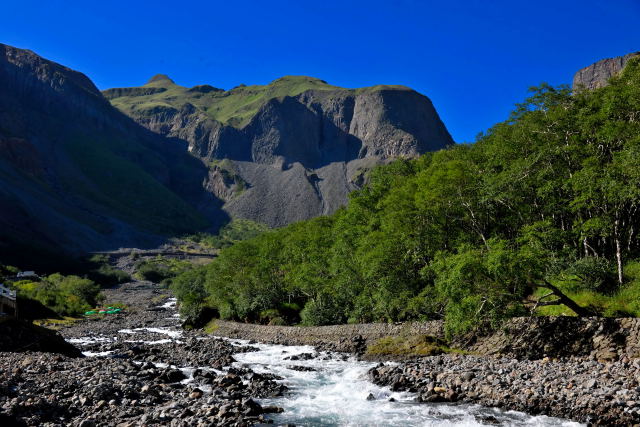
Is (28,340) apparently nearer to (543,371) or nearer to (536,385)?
(536,385)

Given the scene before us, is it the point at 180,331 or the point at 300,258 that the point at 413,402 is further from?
the point at 180,331

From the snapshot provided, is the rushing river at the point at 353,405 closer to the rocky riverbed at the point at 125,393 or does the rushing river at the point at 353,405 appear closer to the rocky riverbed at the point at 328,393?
the rocky riverbed at the point at 328,393

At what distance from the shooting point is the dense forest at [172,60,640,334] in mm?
27297

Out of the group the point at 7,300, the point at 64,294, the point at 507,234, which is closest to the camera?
the point at 507,234

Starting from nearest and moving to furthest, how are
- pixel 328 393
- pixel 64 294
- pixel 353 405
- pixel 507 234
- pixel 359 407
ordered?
pixel 359 407 < pixel 353 405 < pixel 328 393 < pixel 507 234 < pixel 64 294

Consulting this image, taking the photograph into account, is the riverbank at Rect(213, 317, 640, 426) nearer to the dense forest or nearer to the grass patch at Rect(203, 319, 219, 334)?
the dense forest

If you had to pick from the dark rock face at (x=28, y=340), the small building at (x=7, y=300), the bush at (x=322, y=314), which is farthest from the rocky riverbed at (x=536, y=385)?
the small building at (x=7, y=300)

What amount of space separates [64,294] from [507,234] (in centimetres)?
10321

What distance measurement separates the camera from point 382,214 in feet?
169

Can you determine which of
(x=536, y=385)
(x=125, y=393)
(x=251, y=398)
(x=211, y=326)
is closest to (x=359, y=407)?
(x=251, y=398)

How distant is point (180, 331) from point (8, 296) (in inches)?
1077

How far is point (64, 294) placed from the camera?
4129 inches

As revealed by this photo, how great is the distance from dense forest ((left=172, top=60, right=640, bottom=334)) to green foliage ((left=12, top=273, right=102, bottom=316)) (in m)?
53.7

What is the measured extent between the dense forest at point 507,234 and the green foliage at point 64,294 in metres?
53.7
